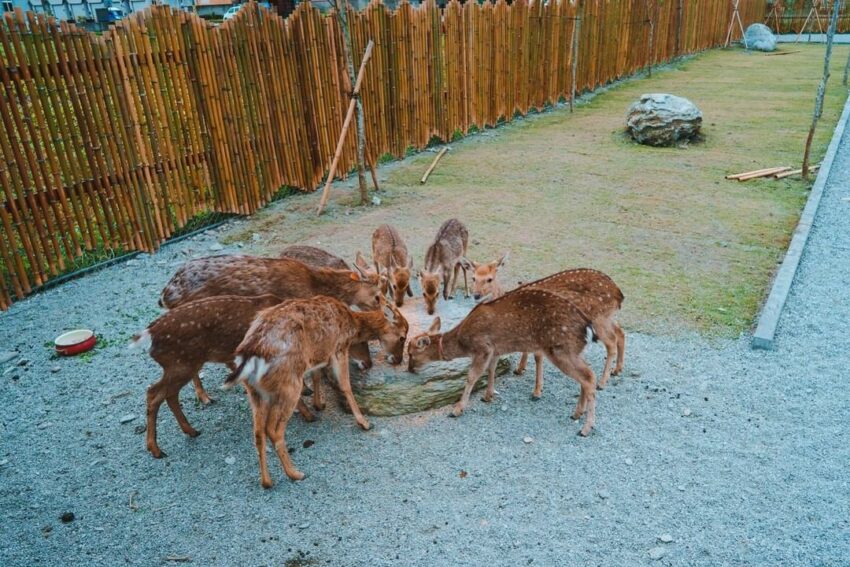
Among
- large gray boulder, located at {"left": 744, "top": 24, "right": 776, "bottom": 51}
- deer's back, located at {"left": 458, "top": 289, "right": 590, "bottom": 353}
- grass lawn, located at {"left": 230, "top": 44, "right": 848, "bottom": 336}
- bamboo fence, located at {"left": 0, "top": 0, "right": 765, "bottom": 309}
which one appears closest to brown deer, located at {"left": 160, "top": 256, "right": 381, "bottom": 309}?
deer's back, located at {"left": 458, "top": 289, "right": 590, "bottom": 353}

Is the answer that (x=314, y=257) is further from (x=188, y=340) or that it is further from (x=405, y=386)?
(x=188, y=340)

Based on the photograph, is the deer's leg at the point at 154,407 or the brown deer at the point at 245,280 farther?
the brown deer at the point at 245,280

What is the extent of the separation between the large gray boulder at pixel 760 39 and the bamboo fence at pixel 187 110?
20762mm

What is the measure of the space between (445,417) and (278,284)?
1.95m

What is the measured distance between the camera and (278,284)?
5582mm

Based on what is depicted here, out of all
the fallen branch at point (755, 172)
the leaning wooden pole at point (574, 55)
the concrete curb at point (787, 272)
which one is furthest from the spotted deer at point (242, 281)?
the leaning wooden pole at point (574, 55)

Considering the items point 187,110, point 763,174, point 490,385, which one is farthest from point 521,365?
point 763,174

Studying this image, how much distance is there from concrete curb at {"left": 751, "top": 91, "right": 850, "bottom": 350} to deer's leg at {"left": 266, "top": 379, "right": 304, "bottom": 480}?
4457 millimetres

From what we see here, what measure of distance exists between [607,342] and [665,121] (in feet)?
31.1

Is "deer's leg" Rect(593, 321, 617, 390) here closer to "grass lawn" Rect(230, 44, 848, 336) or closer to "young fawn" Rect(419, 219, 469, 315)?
"grass lawn" Rect(230, 44, 848, 336)

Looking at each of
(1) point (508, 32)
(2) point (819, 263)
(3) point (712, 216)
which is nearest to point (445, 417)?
(2) point (819, 263)

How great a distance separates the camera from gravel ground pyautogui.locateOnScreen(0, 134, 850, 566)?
12.9 feet

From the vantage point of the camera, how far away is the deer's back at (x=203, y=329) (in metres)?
4.52

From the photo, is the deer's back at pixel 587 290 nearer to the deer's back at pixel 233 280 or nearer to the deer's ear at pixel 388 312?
the deer's ear at pixel 388 312
